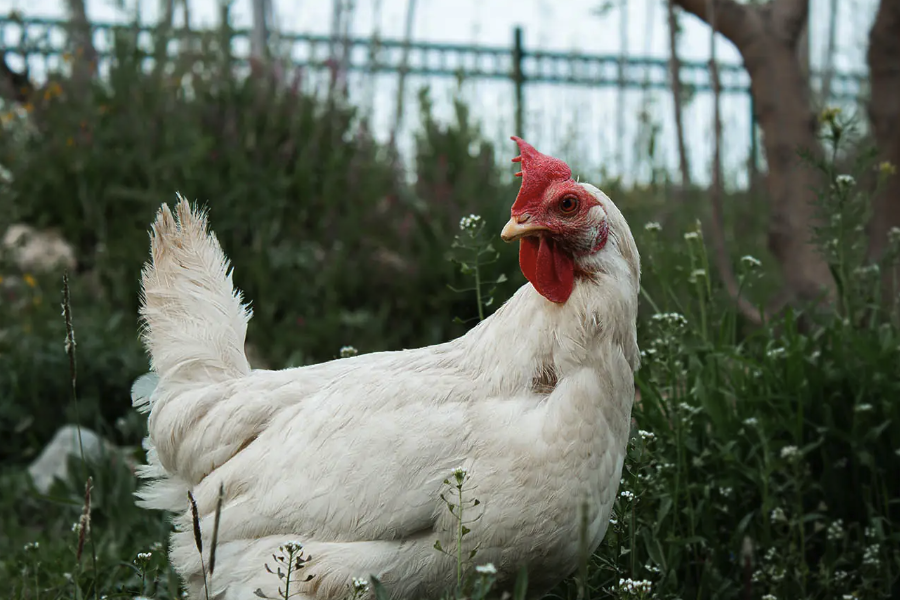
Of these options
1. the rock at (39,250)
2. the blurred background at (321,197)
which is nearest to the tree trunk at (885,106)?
the blurred background at (321,197)

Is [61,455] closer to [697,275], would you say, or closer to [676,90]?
[697,275]

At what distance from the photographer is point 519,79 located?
10125 millimetres

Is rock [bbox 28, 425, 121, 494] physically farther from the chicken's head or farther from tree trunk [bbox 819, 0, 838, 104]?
tree trunk [bbox 819, 0, 838, 104]

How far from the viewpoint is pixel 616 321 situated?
2.39m

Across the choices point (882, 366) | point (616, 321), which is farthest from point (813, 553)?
point (616, 321)

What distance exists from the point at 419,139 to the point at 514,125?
1.13 m

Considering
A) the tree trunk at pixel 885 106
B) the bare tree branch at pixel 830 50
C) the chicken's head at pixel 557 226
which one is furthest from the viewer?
the bare tree branch at pixel 830 50

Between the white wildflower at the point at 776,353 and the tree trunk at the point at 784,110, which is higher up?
the tree trunk at the point at 784,110

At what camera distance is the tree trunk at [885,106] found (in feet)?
17.3

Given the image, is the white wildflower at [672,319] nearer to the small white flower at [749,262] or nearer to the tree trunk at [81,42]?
the small white flower at [749,262]

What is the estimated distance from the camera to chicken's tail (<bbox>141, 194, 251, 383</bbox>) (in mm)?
2914

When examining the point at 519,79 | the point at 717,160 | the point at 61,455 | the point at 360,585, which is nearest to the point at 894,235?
the point at 717,160

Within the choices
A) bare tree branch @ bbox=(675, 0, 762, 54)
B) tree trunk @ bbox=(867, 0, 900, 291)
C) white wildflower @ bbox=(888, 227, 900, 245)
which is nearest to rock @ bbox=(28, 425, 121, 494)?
white wildflower @ bbox=(888, 227, 900, 245)

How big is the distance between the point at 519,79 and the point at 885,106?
526 centimetres
